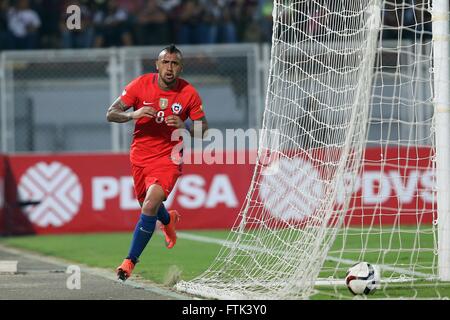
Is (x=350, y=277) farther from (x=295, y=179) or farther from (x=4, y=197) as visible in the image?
(x=4, y=197)

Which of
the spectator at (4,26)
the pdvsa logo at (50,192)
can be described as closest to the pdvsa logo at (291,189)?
the pdvsa logo at (50,192)

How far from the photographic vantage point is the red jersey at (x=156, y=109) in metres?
10.1

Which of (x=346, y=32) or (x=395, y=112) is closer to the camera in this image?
(x=346, y=32)

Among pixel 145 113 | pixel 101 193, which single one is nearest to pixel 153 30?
pixel 101 193

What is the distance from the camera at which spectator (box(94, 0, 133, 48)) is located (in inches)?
787

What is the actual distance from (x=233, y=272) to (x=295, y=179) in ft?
9.47

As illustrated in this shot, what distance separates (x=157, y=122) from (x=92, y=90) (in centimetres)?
846

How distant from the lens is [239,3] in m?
21.1

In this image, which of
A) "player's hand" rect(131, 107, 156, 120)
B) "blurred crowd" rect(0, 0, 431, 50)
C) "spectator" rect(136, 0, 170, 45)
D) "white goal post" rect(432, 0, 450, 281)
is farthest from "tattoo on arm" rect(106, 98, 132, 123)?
"spectator" rect(136, 0, 170, 45)

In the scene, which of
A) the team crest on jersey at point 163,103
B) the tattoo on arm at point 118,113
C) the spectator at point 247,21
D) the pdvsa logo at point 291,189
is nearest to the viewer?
the tattoo on arm at point 118,113

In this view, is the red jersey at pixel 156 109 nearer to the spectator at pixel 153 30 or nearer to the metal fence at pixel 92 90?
the metal fence at pixel 92 90
